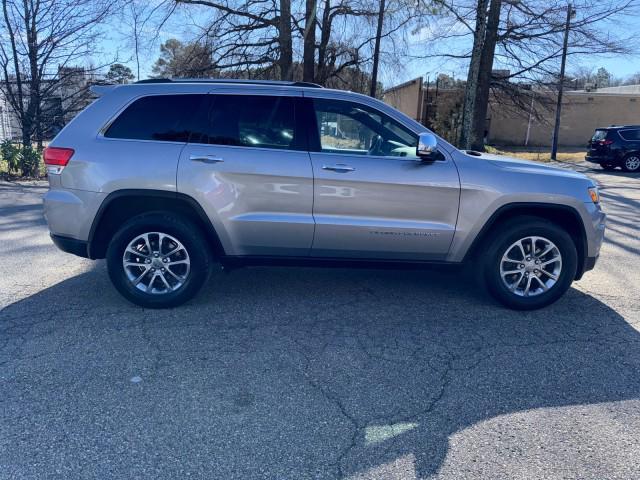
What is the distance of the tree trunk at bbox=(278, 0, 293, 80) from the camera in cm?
1689

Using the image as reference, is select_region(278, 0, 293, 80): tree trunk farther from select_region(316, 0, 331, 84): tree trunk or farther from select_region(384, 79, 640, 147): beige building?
select_region(384, 79, 640, 147): beige building

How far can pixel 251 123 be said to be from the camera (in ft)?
14.8

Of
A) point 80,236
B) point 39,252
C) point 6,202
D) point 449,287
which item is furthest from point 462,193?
point 6,202

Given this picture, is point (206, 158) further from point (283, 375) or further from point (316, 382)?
point (316, 382)

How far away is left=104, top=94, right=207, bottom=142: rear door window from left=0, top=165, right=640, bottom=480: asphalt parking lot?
155 centimetres

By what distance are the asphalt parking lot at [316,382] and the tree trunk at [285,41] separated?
13.7 meters

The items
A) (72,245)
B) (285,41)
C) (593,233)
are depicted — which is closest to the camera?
(72,245)

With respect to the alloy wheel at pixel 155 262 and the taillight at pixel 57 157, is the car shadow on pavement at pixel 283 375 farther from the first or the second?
the taillight at pixel 57 157

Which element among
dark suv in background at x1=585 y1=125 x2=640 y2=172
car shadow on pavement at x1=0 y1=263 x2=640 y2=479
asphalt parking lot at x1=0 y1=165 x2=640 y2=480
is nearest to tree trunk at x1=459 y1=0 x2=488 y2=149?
dark suv in background at x1=585 y1=125 x2=640 y2=172

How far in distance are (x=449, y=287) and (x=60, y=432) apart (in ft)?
12.5

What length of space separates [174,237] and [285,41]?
14594mm

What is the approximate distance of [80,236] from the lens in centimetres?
442

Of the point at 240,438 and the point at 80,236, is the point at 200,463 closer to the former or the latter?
the point at 240,438

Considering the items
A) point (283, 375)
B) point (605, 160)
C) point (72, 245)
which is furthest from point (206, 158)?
point (605, 160)
